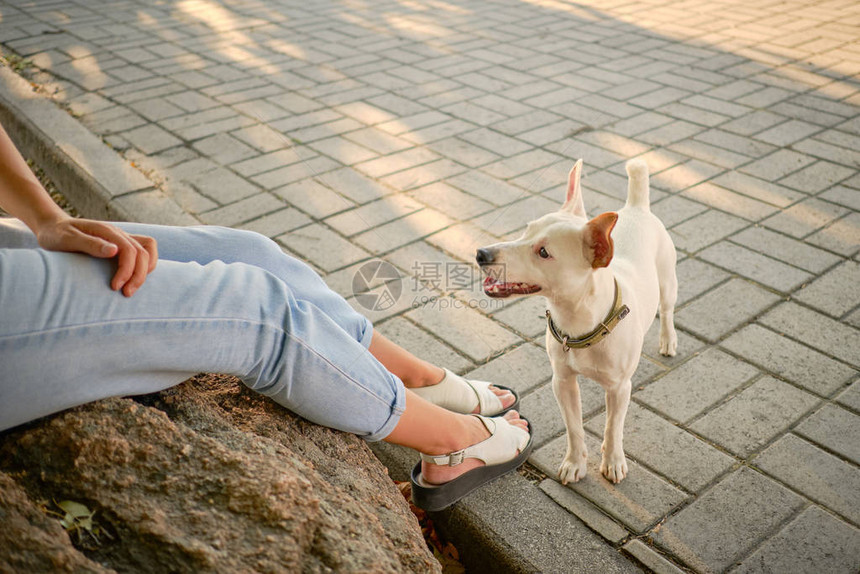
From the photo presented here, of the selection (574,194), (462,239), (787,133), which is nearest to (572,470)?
(574,194)

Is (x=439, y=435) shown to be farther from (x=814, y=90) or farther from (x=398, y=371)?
(x=814, y=90)

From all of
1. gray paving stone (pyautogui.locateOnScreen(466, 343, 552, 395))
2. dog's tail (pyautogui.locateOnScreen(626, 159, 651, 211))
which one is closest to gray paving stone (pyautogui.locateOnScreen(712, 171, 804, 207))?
dog's tail (pyautogui.locateOnScreen(626, 159, 651, 211))

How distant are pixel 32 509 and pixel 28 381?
252 mm

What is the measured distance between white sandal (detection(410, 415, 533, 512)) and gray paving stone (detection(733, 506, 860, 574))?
75 centimetres

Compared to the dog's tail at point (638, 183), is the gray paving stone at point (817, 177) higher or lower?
lower

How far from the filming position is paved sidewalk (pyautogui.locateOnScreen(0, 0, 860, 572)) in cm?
243

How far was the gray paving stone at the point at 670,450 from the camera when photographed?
95.0 inches

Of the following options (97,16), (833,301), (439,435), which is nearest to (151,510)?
(439,435)

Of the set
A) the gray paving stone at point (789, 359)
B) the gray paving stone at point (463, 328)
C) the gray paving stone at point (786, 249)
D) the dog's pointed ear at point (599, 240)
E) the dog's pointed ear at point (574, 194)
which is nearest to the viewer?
the dog's pointed ear at point (599, 240)

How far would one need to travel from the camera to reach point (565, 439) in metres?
2.60

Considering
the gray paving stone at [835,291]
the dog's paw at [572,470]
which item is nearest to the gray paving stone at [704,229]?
the gray paving stone at [835,291]

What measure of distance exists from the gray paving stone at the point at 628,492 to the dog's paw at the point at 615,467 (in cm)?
2

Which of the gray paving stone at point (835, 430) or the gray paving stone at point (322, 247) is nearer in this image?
the gray paving stone at point (835, 430)

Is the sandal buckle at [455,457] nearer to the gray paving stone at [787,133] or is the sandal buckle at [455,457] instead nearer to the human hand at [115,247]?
the human hand at [115,247]
